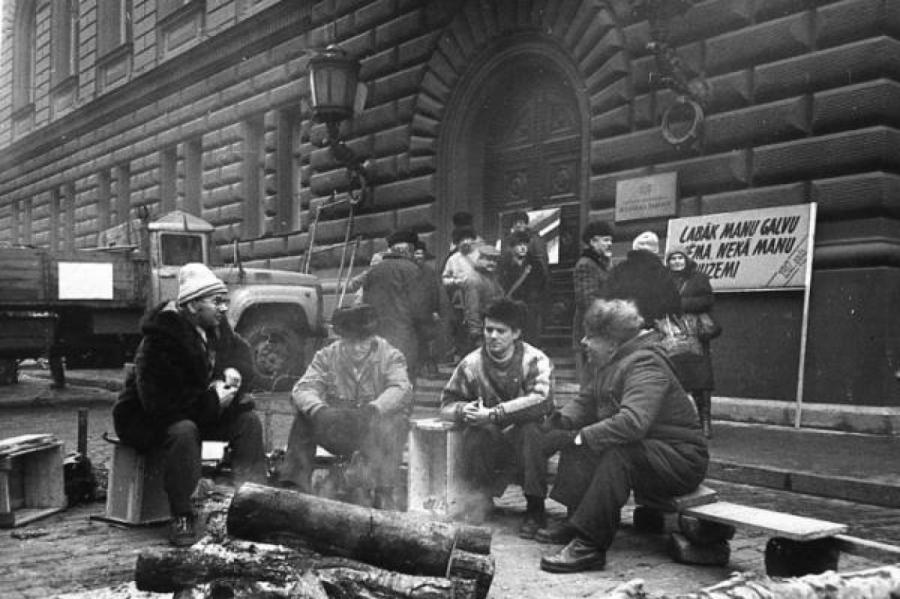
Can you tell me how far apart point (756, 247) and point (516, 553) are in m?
5.51

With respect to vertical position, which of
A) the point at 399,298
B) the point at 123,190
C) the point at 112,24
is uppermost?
the point at 112,24

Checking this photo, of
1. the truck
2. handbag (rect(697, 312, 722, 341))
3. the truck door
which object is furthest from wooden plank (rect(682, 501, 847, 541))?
the truck door

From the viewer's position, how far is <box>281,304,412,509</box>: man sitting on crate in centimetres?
575

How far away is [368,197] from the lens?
49.0 feet

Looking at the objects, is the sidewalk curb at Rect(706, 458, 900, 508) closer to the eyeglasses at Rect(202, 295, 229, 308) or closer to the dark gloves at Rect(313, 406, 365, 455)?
the dark gloves at Rect(313, 406, 365, 455)

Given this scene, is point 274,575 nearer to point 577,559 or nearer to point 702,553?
point 577,559

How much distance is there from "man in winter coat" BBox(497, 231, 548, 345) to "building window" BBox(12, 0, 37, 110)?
2529cm

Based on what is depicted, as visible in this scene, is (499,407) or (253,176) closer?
(499,407)

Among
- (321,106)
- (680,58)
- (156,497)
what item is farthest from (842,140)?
(321,106)

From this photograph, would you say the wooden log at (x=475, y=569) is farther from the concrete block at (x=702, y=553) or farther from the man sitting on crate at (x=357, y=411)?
the man sitting on crate at (x=357, y=411)

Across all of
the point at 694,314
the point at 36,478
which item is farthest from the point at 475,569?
the point at 694,314

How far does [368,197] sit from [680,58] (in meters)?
6.19

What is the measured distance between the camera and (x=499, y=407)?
5.38m

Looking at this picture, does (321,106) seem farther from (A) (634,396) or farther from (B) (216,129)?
(A) (634,396)
